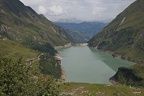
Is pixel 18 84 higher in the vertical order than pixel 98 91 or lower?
higher

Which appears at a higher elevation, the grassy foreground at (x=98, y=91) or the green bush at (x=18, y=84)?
the green bush at (x=18, y=84)

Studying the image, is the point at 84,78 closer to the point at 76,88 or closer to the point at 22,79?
the point at 76,88

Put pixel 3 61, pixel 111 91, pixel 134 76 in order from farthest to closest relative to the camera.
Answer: pixel 134 76, pixel 111 91, pixel 3 61

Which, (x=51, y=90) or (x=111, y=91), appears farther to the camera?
(x=111, y=91)

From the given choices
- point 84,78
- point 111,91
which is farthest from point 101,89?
point 84,78

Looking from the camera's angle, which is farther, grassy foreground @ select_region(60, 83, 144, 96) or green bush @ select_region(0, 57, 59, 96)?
grassy foreground @ select_region(60, 83, 144, 96)

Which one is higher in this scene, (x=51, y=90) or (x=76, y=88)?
(x=51, y=90)

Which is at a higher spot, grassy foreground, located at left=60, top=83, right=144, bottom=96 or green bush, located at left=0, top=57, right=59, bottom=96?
green bush, located at left=0, top=57, right=59, bottom=96

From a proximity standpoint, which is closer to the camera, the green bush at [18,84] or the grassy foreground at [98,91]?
the green bush at [18,84]

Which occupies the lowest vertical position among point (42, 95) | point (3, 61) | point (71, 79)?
point (71, 79)

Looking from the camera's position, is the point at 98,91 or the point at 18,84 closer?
the point at 18,84

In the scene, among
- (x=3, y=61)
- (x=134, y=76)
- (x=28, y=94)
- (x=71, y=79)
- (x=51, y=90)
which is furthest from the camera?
(x=71, y=79)
